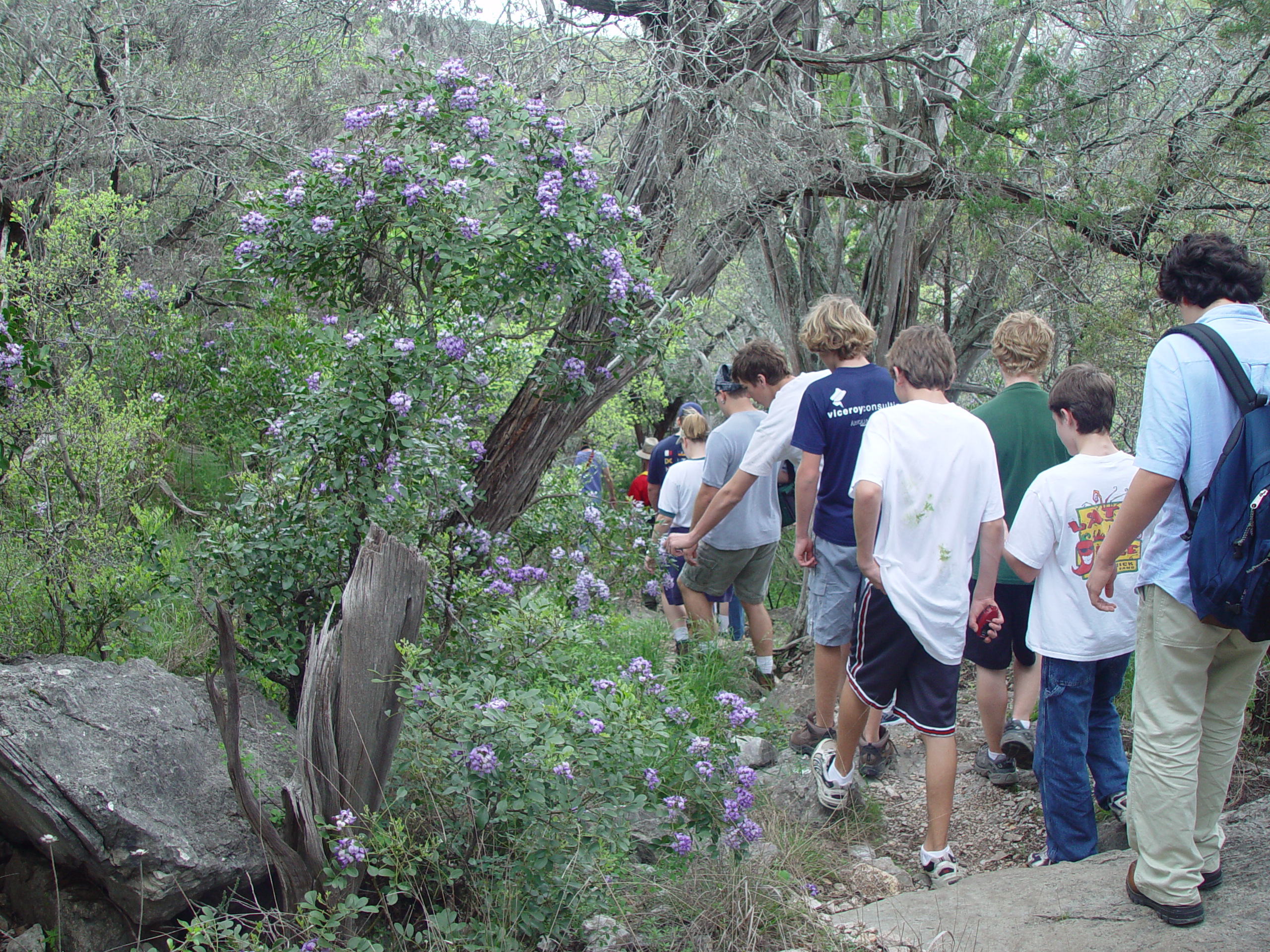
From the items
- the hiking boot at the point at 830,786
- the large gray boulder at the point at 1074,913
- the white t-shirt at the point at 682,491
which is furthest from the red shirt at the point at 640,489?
the large gray boulder at the point at 1074,913

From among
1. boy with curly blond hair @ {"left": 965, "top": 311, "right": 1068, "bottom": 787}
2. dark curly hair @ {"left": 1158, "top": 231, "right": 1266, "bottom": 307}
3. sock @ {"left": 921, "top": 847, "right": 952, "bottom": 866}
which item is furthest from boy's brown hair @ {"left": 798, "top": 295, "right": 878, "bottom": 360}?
sock @ {"left": 921, "top": 847, "right": 952, "bottom": 866}

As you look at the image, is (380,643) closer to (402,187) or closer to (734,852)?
(734,852)

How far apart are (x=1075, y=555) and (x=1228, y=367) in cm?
95

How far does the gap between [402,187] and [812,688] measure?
3.48 meters

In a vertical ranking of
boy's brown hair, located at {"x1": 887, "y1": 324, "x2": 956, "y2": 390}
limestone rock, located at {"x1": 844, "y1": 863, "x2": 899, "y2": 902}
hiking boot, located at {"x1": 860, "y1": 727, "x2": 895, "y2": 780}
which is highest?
boy's brown hair, located at {"x1": 887, "y1": 324, "x2": 956, "y2": 390}

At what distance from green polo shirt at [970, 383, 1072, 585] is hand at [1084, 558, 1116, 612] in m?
1.06

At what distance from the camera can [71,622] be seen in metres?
3.60

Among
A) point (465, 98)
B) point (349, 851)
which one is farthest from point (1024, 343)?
point (349, 851)

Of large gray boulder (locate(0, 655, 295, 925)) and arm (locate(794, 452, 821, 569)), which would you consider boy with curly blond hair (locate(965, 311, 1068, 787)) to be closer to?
arm (locate(794, 452, 821, 569))

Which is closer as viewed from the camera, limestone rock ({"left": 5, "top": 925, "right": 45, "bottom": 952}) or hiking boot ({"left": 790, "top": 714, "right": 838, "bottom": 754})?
limestone rock ({"left": 5, "top": 925, "right": 45, "bottom": 952})

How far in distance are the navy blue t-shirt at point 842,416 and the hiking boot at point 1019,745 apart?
1071 mm

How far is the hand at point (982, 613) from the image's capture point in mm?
3258

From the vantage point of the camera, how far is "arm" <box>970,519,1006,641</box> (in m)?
3.19

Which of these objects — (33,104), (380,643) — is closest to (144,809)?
(380,643)
